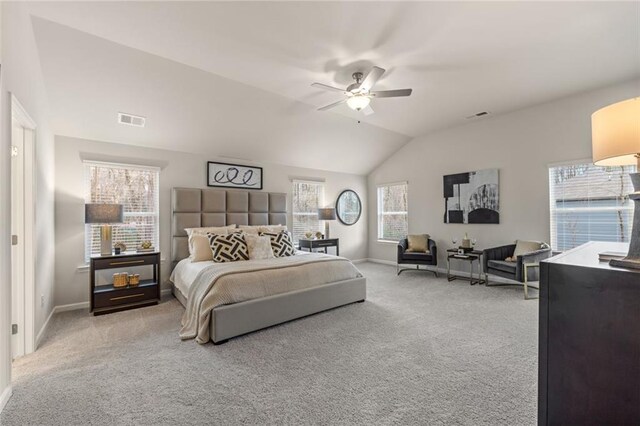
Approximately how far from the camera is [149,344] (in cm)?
287

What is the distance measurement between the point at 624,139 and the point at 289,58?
3030 millimetres

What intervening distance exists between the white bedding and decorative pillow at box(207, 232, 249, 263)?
0.15 m

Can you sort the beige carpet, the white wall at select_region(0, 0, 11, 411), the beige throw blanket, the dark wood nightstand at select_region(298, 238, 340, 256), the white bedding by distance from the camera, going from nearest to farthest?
the beige carpet → the white wall at select_region(0, 0, 11, 411) → the beige throw blanket → the white bedding → the dark wood nightstand at select_region(298, 238, 340, 256)

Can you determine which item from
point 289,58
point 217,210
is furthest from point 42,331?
point 289,58

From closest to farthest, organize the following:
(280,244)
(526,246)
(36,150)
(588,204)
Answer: (36,150) < (588,204) < (280,244) < (526,246)

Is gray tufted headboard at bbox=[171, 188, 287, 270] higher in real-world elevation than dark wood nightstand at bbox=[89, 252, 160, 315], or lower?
higher

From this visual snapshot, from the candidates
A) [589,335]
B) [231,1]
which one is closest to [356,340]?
[589,335]

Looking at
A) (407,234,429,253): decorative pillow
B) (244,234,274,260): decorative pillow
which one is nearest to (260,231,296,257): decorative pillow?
(244,234,274,260): decorative pillow

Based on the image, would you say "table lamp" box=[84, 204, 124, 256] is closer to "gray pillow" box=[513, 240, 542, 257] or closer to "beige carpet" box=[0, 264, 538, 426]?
"beige carpet" box=[0, 264, 538, 426]

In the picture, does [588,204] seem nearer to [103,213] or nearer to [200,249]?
[200,249]

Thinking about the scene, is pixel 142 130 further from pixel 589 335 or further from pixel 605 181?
pixel 605 181

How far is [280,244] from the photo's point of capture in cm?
459

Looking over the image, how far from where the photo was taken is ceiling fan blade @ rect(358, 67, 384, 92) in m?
2.89

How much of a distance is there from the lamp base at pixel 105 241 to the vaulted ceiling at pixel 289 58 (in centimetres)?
140
